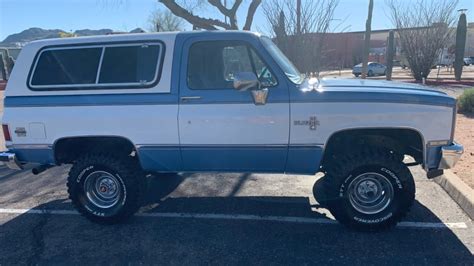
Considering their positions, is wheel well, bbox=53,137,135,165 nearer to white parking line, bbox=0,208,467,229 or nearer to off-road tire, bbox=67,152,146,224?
off-road tire, bbox=67,152,146,224

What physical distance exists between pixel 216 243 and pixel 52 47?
2862 mm

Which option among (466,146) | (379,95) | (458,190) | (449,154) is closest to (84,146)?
(379,95)

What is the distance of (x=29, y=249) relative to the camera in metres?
3.79

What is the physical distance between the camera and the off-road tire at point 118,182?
4246mm

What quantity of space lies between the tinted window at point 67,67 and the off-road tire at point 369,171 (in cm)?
286

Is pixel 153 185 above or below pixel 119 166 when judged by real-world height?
below

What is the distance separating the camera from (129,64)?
13.4ft

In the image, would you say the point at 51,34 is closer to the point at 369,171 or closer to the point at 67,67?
the point at 67,67

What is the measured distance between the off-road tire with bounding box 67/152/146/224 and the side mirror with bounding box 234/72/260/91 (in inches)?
64.0

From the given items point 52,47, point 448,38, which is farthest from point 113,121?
point 448,38

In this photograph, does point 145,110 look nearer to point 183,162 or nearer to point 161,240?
point 183,162

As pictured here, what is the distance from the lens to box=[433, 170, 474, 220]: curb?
434cm

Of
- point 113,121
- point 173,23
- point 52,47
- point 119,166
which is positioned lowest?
point 119,166

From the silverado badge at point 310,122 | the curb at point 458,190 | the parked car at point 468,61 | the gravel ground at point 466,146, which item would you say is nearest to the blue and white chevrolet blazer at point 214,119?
the silverado badge at point 310,122
